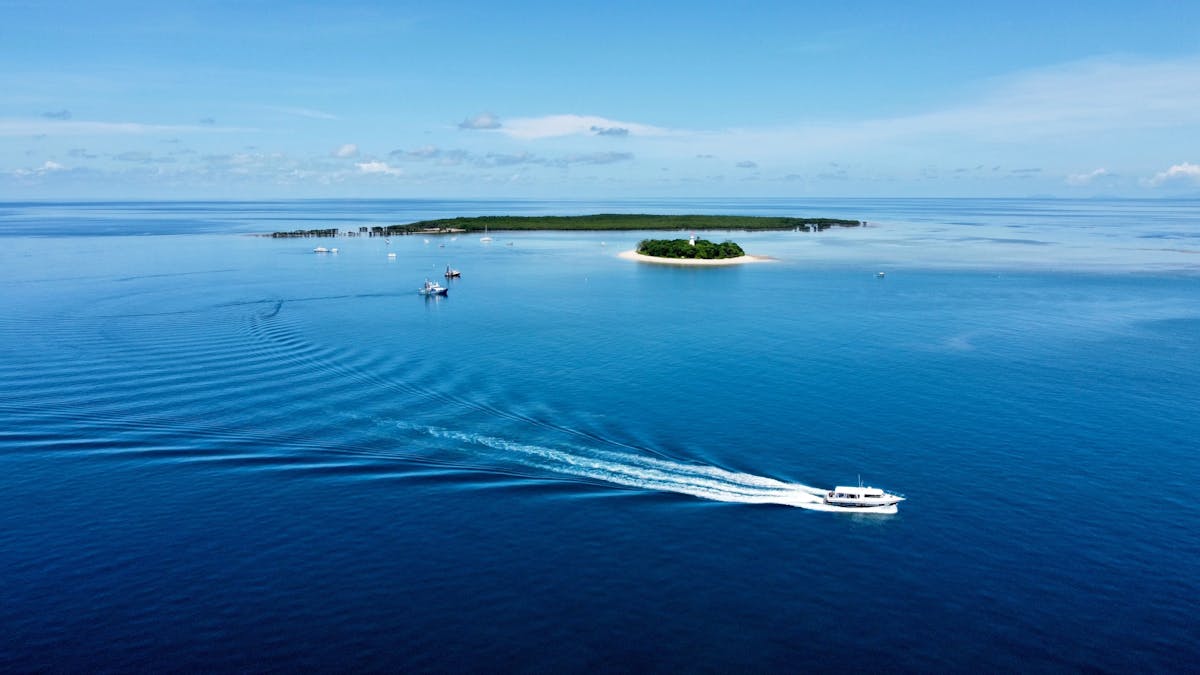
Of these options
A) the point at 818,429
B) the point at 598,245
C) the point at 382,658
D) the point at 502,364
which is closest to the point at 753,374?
the point at 818,429

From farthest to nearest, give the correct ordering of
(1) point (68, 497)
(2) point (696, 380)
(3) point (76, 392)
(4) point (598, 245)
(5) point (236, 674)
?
1. (4) point (598, 245)
2. (2) point (696, 380)
3. (3) point (76, 392)
4. (1) point (68, 497)
5. (5) point (236, 674)

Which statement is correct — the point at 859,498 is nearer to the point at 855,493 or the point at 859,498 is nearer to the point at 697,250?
the point at 855,493

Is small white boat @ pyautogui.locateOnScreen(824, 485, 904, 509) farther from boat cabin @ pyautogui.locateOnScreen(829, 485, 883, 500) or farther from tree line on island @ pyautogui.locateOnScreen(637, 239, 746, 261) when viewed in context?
tree line on island @ pyautogui.locateOnScreen(637, 239, 746, 261)

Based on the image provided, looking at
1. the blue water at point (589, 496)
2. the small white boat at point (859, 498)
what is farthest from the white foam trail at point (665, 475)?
the small white boat at point (859, 498)

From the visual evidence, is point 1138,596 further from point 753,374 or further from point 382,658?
point 753,374

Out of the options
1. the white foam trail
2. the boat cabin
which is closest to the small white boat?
the boat cabin

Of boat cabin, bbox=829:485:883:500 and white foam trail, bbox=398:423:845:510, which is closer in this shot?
boat cabin, bbox=829:485:883:500

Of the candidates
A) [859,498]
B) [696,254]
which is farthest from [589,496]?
[696,254]
